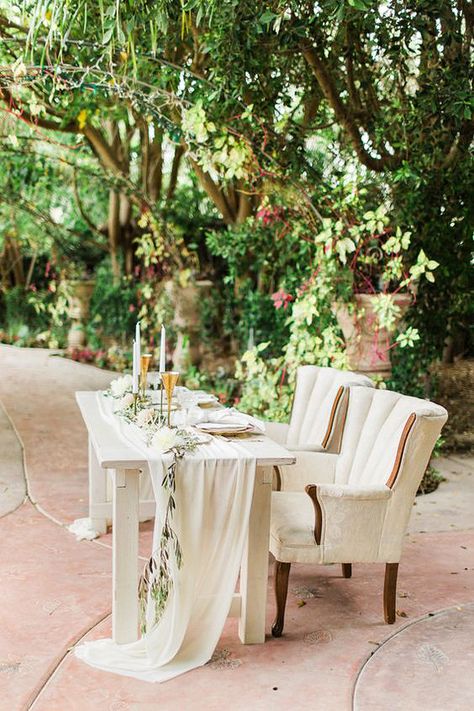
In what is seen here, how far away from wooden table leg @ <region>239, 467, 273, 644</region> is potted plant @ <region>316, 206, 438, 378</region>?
2397mm

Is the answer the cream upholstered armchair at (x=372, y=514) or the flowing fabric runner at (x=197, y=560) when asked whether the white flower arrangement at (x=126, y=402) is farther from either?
the cream upholstered armchair at (x=372, y=514)

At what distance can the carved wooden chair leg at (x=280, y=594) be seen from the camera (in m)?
3.15

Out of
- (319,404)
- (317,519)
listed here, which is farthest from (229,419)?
(319,404)

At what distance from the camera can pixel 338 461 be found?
3834mm

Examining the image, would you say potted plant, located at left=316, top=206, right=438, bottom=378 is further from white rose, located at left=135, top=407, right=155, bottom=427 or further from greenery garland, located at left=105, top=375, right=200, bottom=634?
greenery garland, located at left=105, top=375, right=200, bottom=634

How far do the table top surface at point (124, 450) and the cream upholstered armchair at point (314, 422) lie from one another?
599 mm

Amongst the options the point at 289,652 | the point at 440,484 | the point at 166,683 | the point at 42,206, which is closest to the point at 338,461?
the point at 289,652

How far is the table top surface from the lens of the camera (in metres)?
2.82

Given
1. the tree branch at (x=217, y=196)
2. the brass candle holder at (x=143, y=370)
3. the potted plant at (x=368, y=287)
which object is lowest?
the brass candle holder at (x=143, y=370)

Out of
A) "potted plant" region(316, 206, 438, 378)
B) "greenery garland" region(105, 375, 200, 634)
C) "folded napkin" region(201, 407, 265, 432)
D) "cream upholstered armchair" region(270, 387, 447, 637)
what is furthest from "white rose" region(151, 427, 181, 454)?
"potted plant" region(316, 206, 438, 378)

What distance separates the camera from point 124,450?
2984 millimetres

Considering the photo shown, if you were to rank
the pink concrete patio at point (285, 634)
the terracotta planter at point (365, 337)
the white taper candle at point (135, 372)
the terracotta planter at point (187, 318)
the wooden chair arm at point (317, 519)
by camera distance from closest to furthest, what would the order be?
the pink concrete patio at point (285, 634) < the wooden chair arm at point (317, 519) < the white taper candle at point (135, 372) < the terracotta planter at point (365, 337) < the terracotta planter at point (187, 318)

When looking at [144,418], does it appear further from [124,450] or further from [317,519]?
[317,519]

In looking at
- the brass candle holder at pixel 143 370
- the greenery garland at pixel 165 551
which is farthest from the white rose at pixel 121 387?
the greenery garland at pixel 165 551
